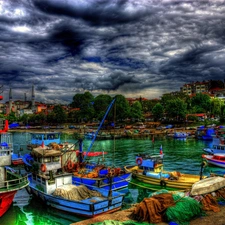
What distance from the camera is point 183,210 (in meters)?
12.8

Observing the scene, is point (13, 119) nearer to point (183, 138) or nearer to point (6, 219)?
point (183, 138)

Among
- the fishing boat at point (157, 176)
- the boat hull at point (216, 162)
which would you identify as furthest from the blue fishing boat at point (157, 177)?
the boat hull at point (216, 162)

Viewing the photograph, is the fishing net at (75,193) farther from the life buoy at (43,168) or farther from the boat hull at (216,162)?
the boat hull at (216,162)

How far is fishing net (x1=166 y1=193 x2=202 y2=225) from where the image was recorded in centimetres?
1256

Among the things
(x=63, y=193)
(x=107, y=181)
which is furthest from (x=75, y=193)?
(x=107, y=181)

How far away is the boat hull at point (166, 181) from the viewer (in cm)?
2097

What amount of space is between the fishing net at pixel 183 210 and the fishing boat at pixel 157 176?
24.6 feet

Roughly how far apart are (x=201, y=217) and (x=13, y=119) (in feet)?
519

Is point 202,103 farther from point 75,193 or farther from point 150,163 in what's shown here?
point 75,193

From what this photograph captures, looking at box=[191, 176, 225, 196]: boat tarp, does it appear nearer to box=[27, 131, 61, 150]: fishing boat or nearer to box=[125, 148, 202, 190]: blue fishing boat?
box=[125, 148, 202, 190]: blue fishing boat

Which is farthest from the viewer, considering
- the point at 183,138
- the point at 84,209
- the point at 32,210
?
the point at 183,138

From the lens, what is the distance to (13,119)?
514 feet

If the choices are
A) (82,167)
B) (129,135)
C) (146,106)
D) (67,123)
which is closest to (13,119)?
(67,123)

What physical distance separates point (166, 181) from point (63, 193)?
903cm
